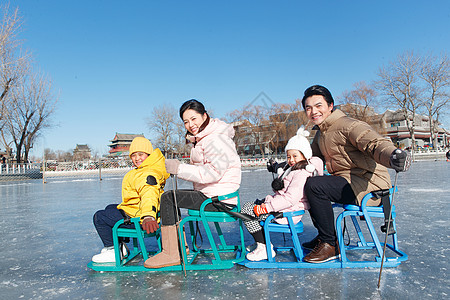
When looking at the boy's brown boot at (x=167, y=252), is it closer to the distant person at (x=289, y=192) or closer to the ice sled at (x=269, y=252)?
the ice sled at (x=269, y=252)

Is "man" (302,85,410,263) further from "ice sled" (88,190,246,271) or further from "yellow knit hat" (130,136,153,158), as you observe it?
"yellow knit hat" (130,136,153,158)

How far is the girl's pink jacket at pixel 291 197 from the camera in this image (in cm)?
244

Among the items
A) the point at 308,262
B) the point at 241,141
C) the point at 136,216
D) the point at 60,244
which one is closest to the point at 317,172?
the point at 308,262

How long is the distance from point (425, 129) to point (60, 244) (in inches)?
2828

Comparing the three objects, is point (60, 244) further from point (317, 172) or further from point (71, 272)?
point (317, 172)

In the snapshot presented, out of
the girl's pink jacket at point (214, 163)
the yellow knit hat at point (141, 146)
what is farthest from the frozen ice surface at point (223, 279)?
the yellow knit hat at point (141, 146)

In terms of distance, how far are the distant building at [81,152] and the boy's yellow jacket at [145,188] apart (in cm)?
8747

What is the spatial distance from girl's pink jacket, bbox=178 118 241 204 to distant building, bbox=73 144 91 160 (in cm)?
8780

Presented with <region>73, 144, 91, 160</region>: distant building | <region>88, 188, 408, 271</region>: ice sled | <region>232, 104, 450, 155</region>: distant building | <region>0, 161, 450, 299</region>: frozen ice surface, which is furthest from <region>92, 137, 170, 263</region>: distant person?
<region>73, 144, 91, 160</region>: distant building

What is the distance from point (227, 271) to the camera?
242cm

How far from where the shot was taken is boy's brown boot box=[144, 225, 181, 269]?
7.98 ft

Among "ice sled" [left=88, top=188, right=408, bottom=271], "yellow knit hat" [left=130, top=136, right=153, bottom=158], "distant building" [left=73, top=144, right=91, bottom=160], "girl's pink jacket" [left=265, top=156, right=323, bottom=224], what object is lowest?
"ice sled" [left=88, top=188, right=408, bottom=271]

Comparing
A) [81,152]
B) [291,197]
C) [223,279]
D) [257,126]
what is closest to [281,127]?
[257,126]

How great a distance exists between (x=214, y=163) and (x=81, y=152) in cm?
9325
